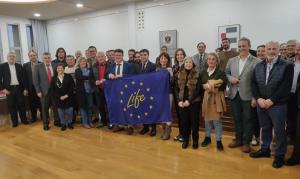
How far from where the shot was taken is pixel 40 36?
10.6 meters

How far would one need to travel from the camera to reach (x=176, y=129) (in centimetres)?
469

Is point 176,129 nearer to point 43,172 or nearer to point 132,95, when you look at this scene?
point 132,95

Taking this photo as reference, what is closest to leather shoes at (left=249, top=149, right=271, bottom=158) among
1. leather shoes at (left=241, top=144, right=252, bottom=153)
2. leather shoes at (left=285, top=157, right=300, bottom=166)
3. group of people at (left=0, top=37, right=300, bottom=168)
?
group of people at (left=0, top=37, right=300, bottom=168)

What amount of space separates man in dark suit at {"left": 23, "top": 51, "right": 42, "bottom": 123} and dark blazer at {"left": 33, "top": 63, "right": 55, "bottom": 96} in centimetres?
31

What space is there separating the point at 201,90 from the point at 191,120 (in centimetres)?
45

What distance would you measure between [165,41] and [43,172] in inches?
211

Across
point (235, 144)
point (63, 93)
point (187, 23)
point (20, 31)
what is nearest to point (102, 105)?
point (63, 93)

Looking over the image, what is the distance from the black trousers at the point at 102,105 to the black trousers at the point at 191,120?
5.59 ft

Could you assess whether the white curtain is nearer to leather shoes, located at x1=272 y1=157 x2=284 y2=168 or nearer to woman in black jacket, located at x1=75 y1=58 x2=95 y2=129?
woman in black jacket, located at x1=75 y1=58 x2=95 y2=129

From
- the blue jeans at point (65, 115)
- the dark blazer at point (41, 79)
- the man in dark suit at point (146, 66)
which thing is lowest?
the blue jeans at point (65, 115)

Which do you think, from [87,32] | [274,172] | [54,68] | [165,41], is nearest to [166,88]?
[274,172]

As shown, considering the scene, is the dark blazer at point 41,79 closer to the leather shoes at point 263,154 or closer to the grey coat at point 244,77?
the grey coat at point 244,77

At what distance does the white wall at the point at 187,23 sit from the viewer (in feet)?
18.9

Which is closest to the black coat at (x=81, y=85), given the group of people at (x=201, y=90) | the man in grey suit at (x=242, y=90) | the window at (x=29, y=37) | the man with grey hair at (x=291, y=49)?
the group of people at (x=201, y=90)
